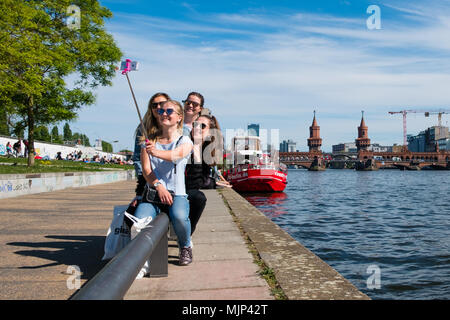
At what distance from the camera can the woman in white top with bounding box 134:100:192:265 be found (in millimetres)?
3936

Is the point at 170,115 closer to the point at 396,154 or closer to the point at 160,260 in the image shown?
the point at 160,260

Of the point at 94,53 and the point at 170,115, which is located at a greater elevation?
the point at 94,53

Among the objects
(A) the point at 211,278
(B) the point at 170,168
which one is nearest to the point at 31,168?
(B) the point at 170,168

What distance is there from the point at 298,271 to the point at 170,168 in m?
1.58

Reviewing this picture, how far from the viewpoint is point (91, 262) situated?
4281 mm

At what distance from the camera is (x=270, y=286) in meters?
3.39

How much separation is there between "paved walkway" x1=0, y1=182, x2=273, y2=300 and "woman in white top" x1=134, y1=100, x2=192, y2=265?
0.46 metres

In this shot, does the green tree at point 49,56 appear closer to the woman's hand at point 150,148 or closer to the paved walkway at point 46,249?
the paved walkway at point 46,249

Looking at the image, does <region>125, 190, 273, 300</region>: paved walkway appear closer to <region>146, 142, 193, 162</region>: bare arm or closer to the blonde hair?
<region>146, 142, 193, 162</region>: bare arm

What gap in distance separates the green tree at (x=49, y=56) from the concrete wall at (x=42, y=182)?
2.92m

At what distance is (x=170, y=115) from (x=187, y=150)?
1.23ft

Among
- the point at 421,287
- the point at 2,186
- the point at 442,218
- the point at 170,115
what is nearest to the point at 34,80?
the point at 2,186

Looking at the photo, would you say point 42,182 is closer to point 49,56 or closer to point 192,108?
point 49,56
